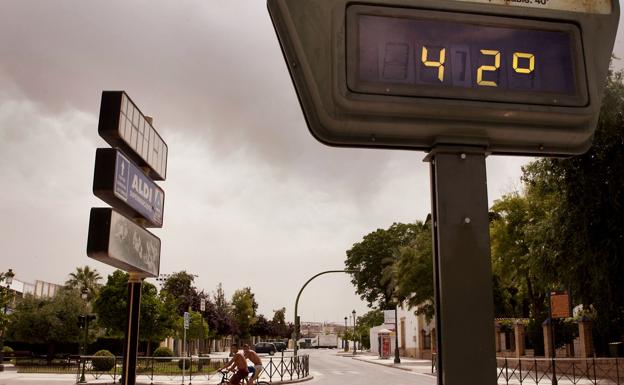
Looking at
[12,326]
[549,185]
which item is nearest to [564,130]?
[549,185]

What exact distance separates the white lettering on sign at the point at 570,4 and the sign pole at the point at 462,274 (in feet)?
2.75

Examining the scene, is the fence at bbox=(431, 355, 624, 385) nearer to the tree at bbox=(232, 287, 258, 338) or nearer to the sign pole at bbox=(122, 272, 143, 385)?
the sign pole at bbox=(122, 272, 143, 385)

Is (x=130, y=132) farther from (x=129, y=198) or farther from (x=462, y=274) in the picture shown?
(x=462, y=274)

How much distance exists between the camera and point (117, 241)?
5.43m

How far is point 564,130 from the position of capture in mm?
3234

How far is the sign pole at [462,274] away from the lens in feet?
9.39

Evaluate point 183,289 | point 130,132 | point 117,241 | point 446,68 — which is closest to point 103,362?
point 130,132

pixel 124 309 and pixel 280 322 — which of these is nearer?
pixel 124 309

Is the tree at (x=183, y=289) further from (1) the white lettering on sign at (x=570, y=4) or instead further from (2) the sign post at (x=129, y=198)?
(1) the white lettering on sign at (x=570, y=4)

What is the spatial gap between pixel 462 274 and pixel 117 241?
3525 millimetres

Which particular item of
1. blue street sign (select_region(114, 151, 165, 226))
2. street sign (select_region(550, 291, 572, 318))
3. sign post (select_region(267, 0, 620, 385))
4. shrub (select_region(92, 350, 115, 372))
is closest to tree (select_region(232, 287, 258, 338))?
shrub (select_region(92, 350, 115, 372))

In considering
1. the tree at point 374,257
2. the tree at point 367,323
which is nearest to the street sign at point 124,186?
the tree at point 374,257

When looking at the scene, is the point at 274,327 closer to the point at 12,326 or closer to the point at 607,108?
the point at 12,326

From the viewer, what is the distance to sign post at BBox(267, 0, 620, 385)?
295 cm
